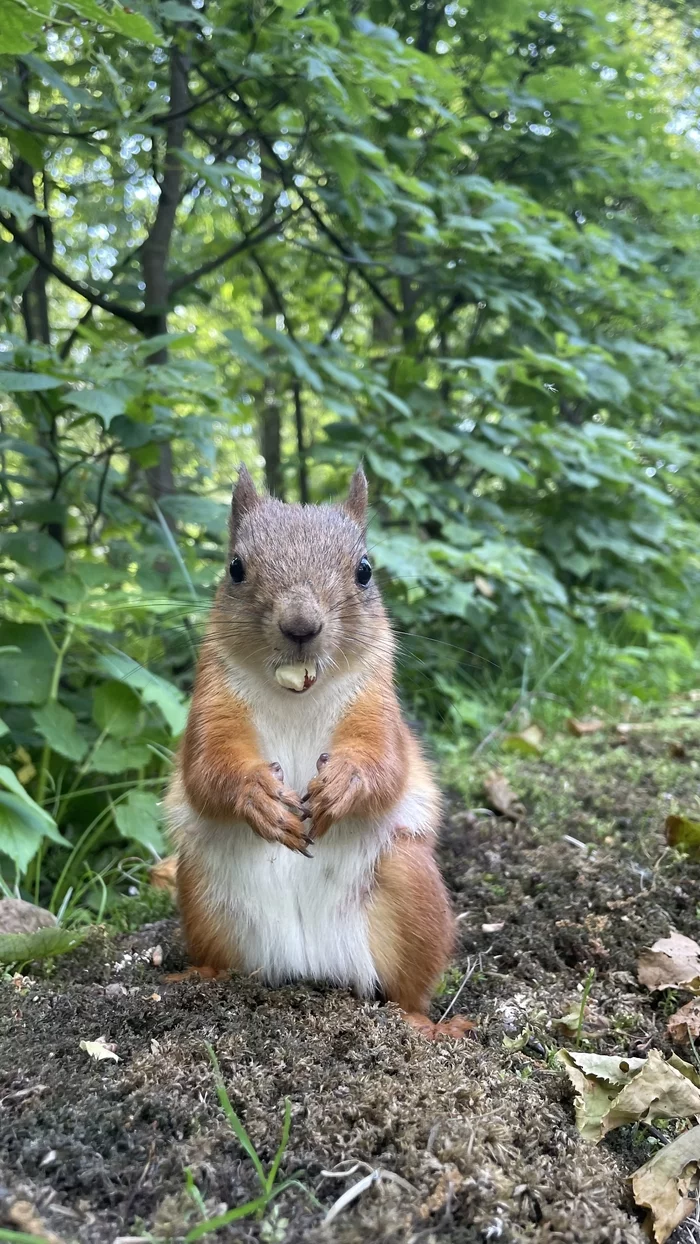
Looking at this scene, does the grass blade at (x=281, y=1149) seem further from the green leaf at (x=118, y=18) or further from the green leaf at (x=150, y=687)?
the green leaf at (x=118, y=18)

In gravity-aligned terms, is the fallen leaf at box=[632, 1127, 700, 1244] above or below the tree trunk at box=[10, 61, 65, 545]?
below

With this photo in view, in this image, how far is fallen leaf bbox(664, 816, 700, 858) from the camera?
221cm

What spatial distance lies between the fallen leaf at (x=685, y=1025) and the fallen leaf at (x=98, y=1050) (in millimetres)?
1036

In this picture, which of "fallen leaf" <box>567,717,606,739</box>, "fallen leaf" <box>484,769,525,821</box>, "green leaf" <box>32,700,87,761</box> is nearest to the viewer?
"green leaf" <box>32,700,87,761</box>

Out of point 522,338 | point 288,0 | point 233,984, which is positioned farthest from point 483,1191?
point 522,338

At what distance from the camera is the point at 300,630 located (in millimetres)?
1539

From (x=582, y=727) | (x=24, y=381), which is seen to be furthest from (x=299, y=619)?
(x=582, y=727)

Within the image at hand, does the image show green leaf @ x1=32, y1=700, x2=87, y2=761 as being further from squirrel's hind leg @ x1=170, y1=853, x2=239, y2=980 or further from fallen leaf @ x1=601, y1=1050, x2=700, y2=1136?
fallen leaf @ x1=601, y1=1050, x2=700, y2=1136

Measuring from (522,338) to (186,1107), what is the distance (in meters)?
4.47

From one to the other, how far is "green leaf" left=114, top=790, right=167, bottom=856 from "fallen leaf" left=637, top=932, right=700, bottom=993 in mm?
1367

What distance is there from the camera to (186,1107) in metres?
1.18

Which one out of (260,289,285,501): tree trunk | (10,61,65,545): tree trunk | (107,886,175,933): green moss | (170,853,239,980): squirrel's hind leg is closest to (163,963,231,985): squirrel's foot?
(170,853,239,980): squirrel's hind leg

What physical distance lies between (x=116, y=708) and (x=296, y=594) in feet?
4.04

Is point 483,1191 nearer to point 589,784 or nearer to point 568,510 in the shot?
point 589,784
